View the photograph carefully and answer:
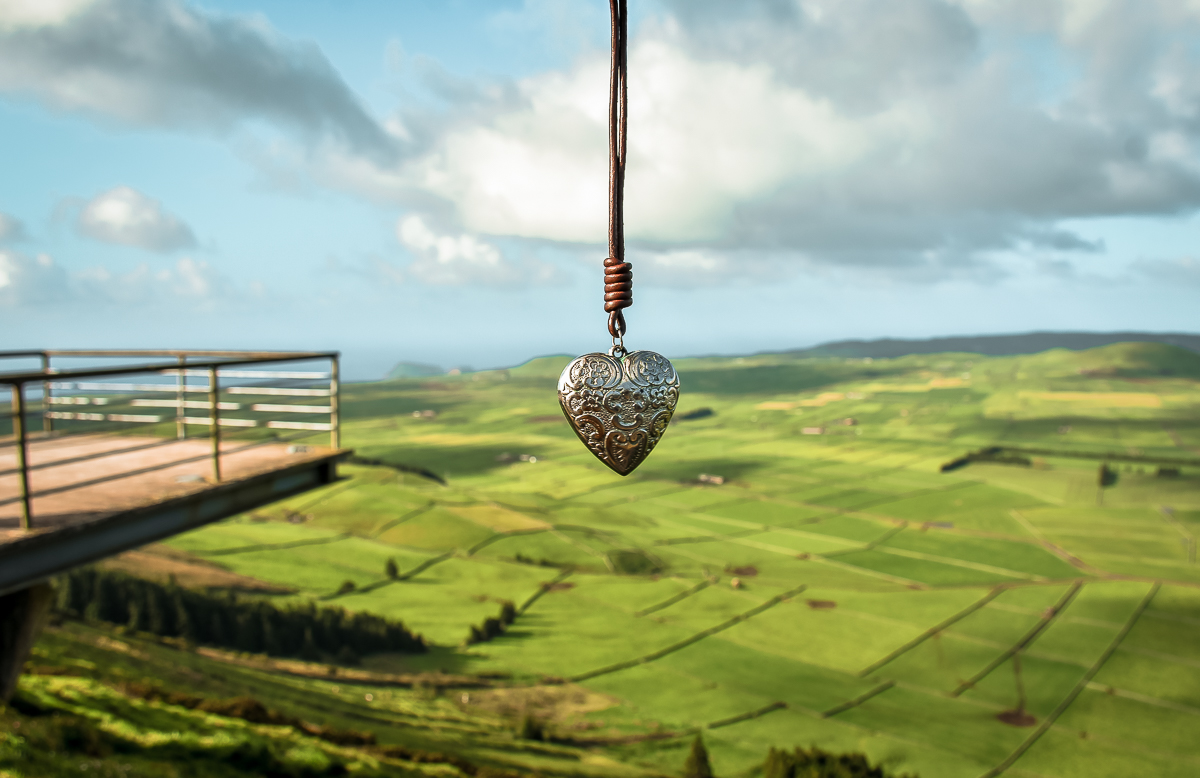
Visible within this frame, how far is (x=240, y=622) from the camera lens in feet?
123

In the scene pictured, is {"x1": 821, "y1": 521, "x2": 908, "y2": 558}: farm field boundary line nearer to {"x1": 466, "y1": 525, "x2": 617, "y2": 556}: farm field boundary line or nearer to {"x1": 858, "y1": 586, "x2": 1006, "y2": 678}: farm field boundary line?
{"x1": 858, "y1": 586, "x2": 1006, "y2": 678}: farm field boundary line

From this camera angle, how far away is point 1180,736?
2888 centimetres

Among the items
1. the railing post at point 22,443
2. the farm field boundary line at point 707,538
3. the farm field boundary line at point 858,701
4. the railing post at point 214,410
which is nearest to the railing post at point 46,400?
the railing post at point 214,410

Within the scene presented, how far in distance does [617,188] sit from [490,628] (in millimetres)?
37824

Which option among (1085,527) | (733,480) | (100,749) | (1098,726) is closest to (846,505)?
(733,480)

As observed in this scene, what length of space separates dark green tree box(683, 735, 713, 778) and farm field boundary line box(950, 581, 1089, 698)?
12686 mm

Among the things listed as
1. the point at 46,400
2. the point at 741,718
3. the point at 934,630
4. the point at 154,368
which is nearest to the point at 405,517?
the point at 741,718

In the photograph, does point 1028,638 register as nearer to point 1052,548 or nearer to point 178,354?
point 1052,548

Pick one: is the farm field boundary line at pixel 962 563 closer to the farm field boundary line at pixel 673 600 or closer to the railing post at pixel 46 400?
the farm field boundary line at pixel 673 600

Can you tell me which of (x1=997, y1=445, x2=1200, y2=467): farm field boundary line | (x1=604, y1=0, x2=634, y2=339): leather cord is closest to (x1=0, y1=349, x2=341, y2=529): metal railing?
(x1=604, y1=0, x2=634, y2=339): leather cord

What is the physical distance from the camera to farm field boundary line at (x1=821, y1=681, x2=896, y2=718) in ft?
99.6

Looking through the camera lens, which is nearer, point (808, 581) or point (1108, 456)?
point (808, 581)

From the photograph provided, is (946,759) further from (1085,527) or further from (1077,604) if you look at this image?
(1085,527)

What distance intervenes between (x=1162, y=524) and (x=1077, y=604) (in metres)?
20.8
